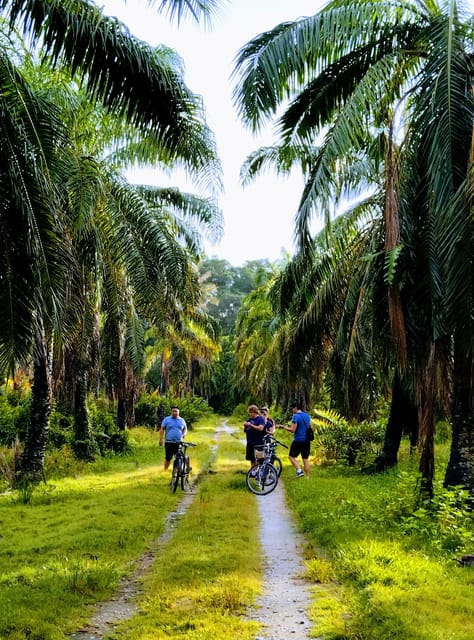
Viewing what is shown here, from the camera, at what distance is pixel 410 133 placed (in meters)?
9.22

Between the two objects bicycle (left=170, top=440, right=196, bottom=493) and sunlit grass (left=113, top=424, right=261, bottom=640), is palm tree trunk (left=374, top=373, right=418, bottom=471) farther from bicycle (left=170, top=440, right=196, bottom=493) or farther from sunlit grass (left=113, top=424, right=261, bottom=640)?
sunlit grass (left=113, top=424, right=261, bottom=640)

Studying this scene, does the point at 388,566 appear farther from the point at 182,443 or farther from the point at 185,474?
the point at 182,443

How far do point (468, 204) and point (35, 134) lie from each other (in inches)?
191

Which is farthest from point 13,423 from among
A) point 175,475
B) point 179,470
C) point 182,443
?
point 179,470

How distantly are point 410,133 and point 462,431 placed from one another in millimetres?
4606

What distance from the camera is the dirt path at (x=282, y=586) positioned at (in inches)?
198

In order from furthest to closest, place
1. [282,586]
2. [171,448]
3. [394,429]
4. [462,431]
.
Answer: [394,429] → [171,448] → [462,431] → [282,586]

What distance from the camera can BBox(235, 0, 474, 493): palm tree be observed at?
7.54 meters

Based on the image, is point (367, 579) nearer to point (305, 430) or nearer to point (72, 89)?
point (305, 430)

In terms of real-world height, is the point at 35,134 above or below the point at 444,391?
above

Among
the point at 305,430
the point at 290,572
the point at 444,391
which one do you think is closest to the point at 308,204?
the point at 444,391

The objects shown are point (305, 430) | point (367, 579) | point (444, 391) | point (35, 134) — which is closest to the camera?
point (367, 579)

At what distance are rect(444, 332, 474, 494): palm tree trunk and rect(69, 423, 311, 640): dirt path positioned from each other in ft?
Answer: 8.58

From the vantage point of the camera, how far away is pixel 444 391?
8461 mm
